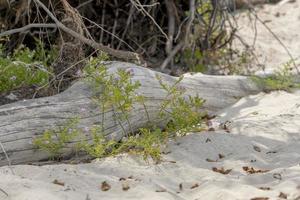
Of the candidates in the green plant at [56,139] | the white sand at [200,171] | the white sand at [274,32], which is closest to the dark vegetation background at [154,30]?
the white sand at [274,32]

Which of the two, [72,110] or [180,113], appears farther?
[180,113]

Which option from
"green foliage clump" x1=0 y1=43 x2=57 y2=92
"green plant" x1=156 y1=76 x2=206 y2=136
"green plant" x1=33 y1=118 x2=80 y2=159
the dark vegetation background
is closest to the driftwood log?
"green plant" x1=33 y1=118 x2=80 y2=159

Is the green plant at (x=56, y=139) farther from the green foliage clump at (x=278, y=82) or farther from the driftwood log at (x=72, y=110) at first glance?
the green foliage clump at (x=278, y=82)

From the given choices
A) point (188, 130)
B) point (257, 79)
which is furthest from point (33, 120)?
point (257, 79)

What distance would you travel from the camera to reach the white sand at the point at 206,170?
3.41m

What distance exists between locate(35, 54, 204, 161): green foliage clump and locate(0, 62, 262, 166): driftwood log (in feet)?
Result: 0.22

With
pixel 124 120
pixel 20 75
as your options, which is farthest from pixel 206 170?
pixel 20 75

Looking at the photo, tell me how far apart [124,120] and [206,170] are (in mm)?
787

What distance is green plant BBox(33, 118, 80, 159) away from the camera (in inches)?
152

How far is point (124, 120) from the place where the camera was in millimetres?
4387

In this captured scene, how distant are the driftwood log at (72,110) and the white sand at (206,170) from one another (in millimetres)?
202

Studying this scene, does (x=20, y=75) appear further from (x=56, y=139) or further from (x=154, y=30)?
(x=154, y=30)

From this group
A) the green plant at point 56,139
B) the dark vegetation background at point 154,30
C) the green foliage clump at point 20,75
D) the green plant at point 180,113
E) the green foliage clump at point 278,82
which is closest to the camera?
the green plant at point 56,139

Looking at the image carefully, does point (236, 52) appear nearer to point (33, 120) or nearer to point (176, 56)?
point (176, 56)
